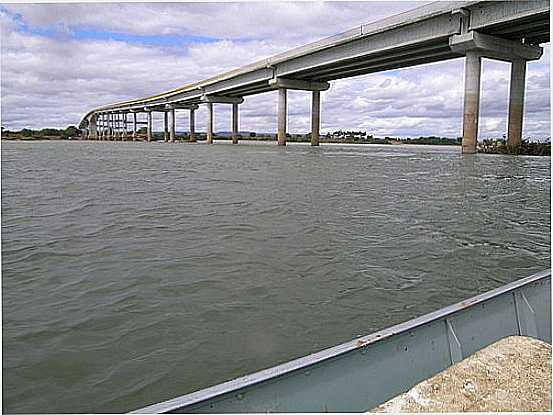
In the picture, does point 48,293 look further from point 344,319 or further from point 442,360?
point 442,360

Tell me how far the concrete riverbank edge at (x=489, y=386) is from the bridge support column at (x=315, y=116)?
1789 inches

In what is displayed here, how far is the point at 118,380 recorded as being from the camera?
9.60 ft

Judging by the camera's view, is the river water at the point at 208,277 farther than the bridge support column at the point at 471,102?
No

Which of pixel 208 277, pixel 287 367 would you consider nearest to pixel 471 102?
pixel 208 277

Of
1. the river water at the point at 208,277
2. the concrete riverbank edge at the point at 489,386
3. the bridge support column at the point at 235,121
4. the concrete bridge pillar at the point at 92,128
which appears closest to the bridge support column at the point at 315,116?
the bridge support column at the point at 235,121

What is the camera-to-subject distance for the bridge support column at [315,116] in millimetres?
46875

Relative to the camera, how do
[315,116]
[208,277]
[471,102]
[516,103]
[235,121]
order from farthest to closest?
[235,121]
[315,116]
[516,103]
[471,102]
[208,277]

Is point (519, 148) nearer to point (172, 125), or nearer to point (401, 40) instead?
point (401, 40)

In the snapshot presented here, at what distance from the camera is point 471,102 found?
27281 mm

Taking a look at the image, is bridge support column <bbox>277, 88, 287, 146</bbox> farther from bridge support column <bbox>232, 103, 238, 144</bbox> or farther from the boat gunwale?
the boat gunwale

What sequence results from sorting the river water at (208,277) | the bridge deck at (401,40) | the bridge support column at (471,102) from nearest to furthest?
the river water at (208,277)
the bridge deck at (401,40)
the bridge support column at (471,102)

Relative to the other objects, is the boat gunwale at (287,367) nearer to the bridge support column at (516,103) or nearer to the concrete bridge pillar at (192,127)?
the bridge support column at (516,103)

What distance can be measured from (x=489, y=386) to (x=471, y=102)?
27633mm

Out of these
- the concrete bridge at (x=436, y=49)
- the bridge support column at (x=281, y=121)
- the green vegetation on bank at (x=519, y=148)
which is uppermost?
the concrete bridge at (x=436, y=49)
